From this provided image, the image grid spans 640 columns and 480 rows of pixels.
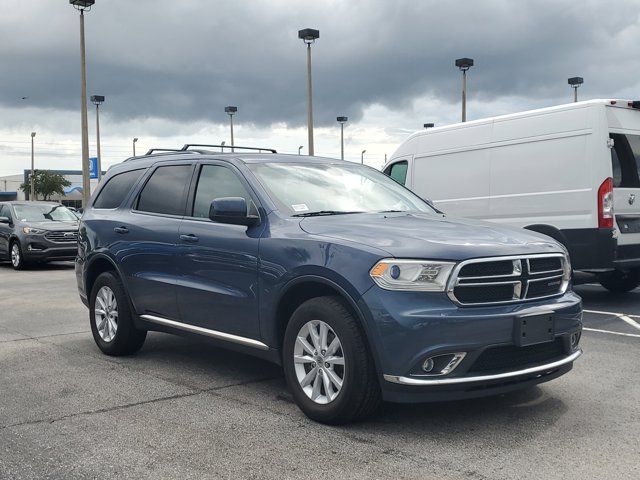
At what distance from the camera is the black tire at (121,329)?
6.32 m

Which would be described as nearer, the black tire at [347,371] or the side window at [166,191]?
the black tire at [347,371]

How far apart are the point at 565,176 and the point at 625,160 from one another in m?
0.82

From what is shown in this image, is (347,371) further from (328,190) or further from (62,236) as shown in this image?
(62,236)

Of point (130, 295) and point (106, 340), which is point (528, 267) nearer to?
point (130, 295)

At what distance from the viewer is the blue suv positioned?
4.05m

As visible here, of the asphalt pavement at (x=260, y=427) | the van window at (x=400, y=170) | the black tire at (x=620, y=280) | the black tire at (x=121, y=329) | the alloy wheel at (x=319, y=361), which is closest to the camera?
the asphalt pavement at (x=260, y=427)

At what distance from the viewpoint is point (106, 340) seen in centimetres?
656

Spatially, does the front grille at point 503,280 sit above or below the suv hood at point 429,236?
below

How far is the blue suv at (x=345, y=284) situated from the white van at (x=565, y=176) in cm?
366

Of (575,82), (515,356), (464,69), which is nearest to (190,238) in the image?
(515,356)

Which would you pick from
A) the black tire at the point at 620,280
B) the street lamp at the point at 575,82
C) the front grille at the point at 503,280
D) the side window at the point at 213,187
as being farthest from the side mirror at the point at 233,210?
the street lamp at the point at 575,82

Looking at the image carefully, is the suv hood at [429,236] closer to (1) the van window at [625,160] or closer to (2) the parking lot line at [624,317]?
(2) the parking lot line at [624,317]

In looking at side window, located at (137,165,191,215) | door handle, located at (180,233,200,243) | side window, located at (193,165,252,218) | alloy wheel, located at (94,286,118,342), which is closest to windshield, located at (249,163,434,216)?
side window, located at (193,165,252,218)

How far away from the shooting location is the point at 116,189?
6.90 m
